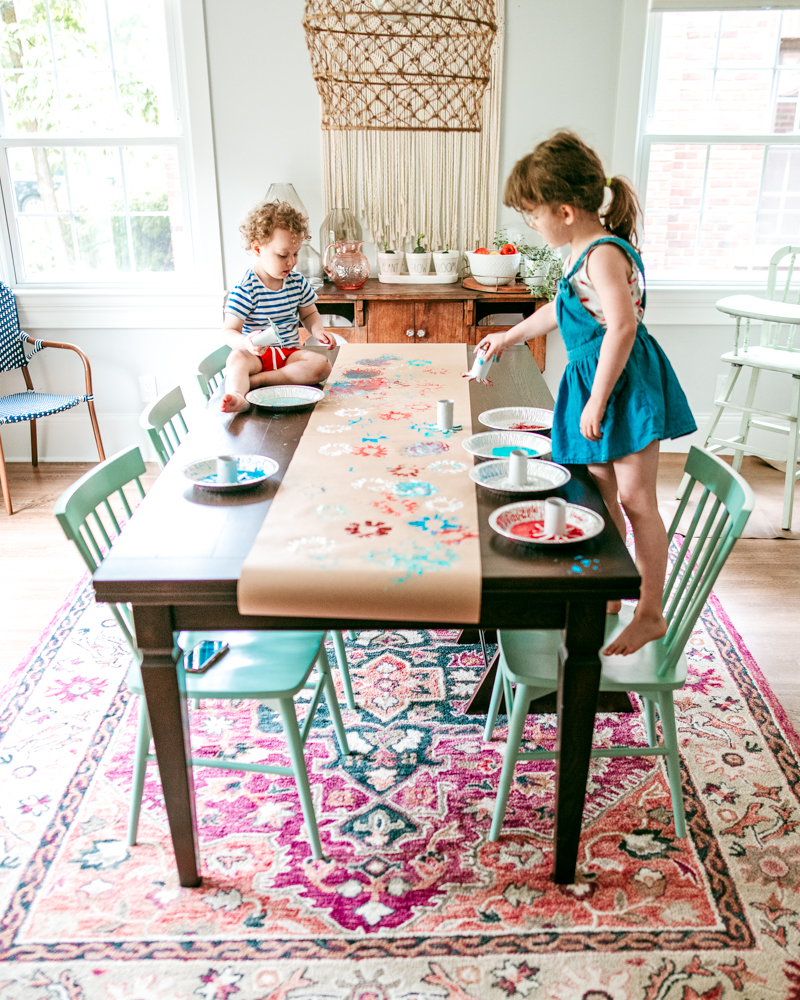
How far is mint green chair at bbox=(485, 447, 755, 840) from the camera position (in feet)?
5.29

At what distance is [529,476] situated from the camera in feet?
5.63

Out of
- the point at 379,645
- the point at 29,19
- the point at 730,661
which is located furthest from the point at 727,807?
the point at 29,19

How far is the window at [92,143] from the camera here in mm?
3572

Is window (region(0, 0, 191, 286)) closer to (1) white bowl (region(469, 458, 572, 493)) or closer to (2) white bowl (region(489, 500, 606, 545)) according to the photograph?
(1) white bowl (region(469, 458, 572, 493))

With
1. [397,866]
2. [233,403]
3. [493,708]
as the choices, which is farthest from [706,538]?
[233,403]

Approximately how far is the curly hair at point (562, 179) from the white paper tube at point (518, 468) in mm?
611

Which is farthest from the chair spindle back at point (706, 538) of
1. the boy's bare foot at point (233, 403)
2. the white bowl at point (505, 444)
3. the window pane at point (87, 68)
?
the window pane at point (87, 68)

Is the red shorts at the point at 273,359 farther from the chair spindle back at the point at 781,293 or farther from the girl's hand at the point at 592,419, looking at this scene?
the chair spindle back at the point at 781,293

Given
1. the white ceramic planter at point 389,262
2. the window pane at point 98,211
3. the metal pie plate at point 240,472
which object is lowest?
the metal pie plate at point 240,472

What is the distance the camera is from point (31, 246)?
3.90 meters

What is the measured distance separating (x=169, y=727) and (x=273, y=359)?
49.5 inches

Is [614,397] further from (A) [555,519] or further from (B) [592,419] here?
(A) [555,519]

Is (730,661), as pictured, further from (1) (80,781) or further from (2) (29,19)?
(2) (29,19)

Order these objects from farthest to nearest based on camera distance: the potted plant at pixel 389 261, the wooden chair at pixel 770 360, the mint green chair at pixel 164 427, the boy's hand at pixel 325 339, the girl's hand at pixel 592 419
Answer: the potted plant at pixel 389 261, the wooden chair at pixel 770 360, the boy's hand at pixel 325 339, the mint green chair at pixel 164 427, the girl's hand at pixel 592 419
